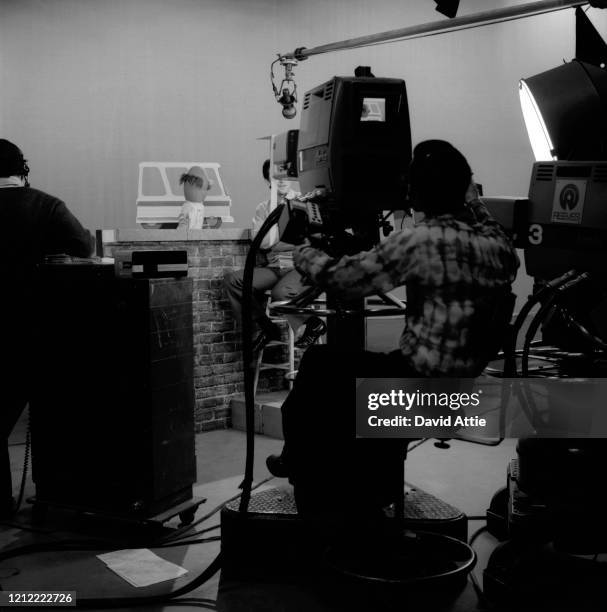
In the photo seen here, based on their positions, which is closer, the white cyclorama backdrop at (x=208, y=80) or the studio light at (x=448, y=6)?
the studio light at (x=448, y=6)

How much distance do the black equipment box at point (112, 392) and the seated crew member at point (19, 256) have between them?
0.13 m

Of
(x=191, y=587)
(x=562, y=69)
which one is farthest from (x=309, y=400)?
(x=562, y=69)

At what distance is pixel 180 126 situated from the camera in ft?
23.4

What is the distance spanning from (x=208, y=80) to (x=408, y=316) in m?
5.45

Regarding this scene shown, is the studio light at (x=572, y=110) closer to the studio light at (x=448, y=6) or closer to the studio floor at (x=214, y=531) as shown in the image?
the studio light at (x=448, y=6)

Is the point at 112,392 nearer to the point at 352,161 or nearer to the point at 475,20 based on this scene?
the point at 352,161

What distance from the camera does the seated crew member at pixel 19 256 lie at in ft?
10.5

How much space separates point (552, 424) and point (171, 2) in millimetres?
5692

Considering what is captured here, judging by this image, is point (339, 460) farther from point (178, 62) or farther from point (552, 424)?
point (178, 62)

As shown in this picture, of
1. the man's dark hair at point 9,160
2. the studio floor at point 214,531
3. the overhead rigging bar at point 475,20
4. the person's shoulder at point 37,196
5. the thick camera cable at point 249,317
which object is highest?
the overhead rigging bar at point 475,20

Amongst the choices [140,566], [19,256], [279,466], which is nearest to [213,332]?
[19,256]

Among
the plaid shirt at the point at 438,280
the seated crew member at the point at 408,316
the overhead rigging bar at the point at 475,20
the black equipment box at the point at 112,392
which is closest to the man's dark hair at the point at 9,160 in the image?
the black equipment box at the point at 112,392

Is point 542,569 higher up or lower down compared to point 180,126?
lower down

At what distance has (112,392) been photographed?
2.95 meters
